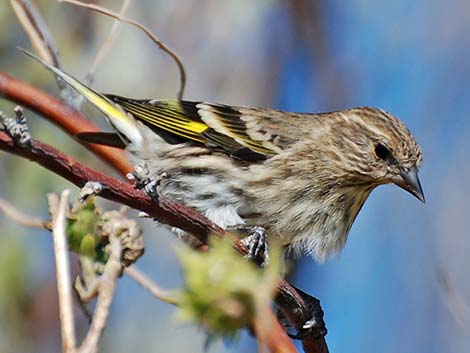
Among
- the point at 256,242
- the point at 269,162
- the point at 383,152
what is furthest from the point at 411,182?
the point at 256,242

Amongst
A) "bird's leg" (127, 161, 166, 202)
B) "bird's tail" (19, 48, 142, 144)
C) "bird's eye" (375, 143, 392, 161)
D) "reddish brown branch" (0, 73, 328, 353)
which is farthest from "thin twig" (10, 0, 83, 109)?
"bird's eye" (375, 143, 392, 161)

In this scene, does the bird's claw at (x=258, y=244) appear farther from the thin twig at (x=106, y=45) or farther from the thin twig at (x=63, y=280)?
the thin twig at (x=63, y=280)

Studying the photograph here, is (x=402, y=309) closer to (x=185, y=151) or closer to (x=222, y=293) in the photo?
(x=185, y=151)

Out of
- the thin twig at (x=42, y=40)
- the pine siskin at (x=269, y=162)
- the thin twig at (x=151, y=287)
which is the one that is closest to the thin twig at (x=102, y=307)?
the thin twig at (x=151, y=287)

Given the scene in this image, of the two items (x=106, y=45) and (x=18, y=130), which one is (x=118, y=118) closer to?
(x=106, y=45)

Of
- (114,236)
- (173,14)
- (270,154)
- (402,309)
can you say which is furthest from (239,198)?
(173,14)

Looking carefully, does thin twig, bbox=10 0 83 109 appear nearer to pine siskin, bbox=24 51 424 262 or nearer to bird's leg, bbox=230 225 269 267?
→ pine siskin, bbox=24 51 424 262
